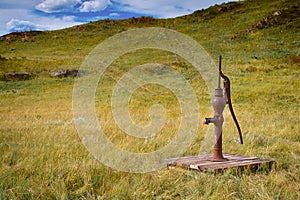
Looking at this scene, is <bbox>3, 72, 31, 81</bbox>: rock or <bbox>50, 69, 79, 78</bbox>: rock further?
<bbox>50, 69, 79, 78</bbox>: rock

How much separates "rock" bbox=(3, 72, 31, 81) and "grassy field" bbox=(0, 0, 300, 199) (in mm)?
757

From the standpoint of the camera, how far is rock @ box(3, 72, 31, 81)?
24898 mm

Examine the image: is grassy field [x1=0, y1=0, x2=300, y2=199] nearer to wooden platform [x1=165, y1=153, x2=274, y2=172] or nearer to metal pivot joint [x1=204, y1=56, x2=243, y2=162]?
wooden platform [x1=165, y1=153, x2=274, y2=172]

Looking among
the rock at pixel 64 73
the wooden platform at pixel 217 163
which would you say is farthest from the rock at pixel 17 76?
the wooden platform at pixel 217 163

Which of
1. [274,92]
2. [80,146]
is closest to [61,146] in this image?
[80,146]

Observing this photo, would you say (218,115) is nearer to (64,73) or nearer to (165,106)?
(165,106)

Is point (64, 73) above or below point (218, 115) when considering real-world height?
above

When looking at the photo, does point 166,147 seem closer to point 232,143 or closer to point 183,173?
point 232,143

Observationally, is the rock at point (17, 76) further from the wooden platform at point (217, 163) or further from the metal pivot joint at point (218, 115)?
the metal pivot joint at point (218, 115)

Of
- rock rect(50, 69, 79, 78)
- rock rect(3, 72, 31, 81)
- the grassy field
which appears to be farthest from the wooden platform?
rock rect(3, 72, 31, 81)

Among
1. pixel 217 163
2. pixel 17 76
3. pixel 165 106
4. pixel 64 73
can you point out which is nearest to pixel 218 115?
pixel 217 163

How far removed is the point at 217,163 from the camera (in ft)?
17.5

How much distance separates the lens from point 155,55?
32.1 metres

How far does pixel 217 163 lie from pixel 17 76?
21912 mm
